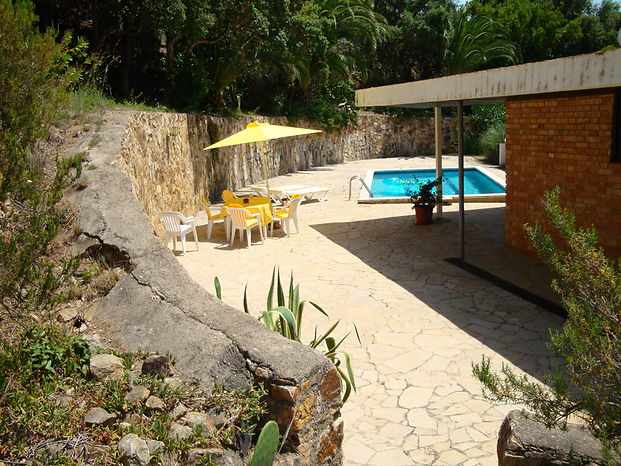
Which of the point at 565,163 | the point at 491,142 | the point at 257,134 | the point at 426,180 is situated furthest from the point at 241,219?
the point at 491,142

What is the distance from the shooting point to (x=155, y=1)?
13977 mm

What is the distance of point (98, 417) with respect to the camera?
3.25 metres

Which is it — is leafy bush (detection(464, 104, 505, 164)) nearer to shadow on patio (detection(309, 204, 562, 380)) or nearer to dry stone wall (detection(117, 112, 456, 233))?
dry stone wall (detection(117, 112, 456, 233))

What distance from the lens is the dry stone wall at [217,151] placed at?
37.2 ft

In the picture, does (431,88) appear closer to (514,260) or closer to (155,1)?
(514,260)

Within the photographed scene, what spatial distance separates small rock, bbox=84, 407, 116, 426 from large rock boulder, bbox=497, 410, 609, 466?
2.42m

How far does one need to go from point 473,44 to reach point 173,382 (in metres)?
28.9

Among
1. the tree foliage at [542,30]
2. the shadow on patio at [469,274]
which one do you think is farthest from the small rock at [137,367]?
the tree foliage at [542,30]

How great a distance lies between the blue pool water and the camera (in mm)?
19516

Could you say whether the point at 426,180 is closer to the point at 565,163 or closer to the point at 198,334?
the point at 565,163

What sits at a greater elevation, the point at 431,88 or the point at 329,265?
the point at 431,88

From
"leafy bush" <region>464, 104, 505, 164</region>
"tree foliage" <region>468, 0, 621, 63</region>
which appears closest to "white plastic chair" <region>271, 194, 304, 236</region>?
"leafy bush" <region>464, 104, 505, 164</region>

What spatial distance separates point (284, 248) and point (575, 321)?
8.83 meters

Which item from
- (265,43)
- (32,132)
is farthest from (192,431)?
(265,43)
